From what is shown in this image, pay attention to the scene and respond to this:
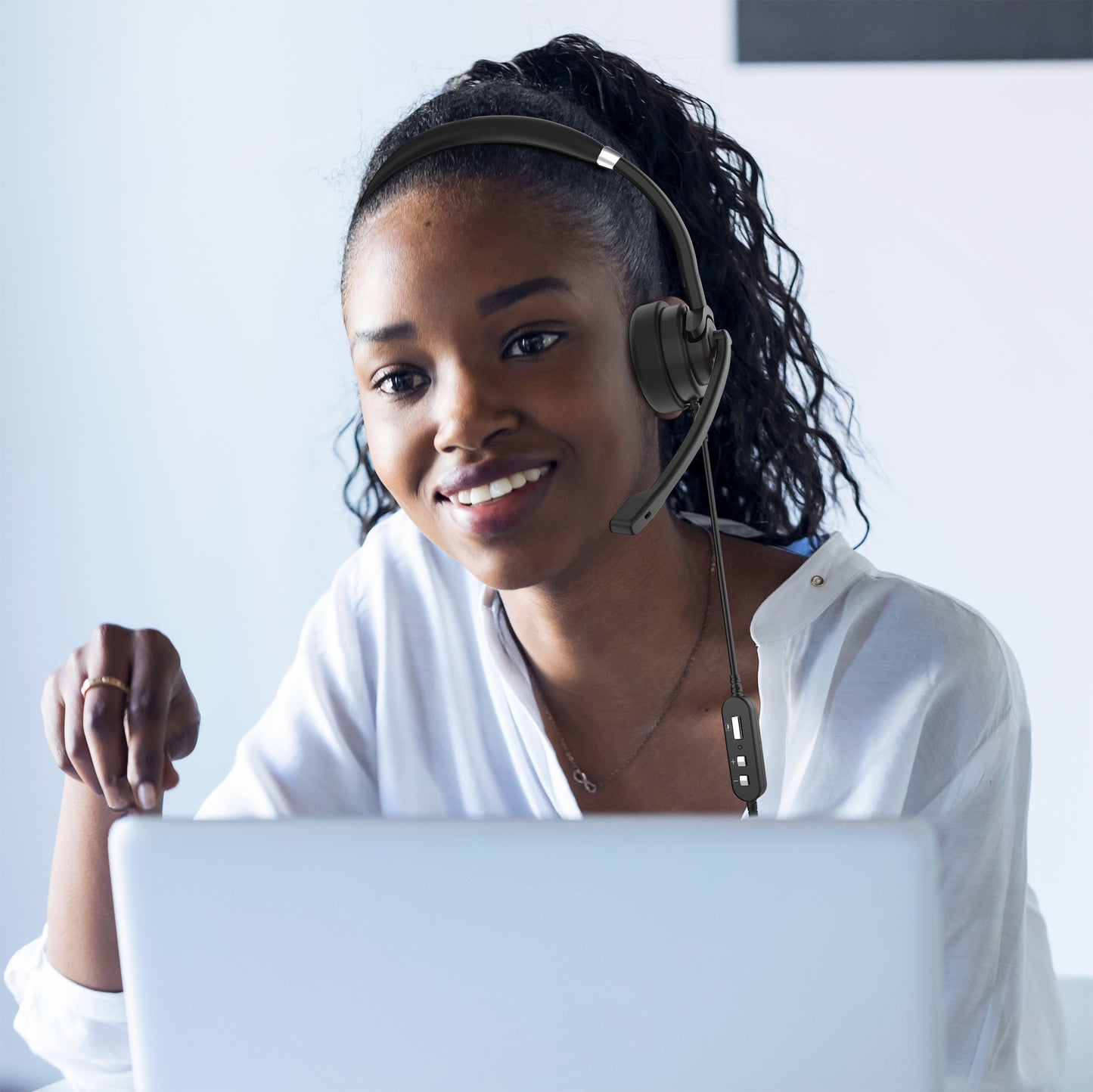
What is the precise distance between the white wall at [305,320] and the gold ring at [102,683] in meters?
1.10

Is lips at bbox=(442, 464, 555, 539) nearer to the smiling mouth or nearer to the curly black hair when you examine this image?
the smiling mouth

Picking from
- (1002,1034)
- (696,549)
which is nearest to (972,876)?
(1002,1034)

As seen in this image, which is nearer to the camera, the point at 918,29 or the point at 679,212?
the point at 679,212

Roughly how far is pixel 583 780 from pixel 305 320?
1189mm

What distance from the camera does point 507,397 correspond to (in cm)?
111

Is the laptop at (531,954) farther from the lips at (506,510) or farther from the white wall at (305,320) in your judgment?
the white wall at (305,320)

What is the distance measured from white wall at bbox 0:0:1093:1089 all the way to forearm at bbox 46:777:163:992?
111cm

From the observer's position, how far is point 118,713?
1.00m

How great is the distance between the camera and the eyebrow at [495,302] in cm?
108

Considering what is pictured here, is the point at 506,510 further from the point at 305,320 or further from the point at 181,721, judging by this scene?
the point at 305,320

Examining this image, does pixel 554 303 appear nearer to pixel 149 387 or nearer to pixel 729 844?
pixel 729 844

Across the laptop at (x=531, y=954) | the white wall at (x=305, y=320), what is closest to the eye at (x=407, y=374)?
the laptop at (x=531, y=954)

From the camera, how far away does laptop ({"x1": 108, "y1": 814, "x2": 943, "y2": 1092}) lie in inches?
19.6

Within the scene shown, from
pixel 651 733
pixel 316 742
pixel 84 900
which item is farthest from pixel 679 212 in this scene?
pixel 84 900
